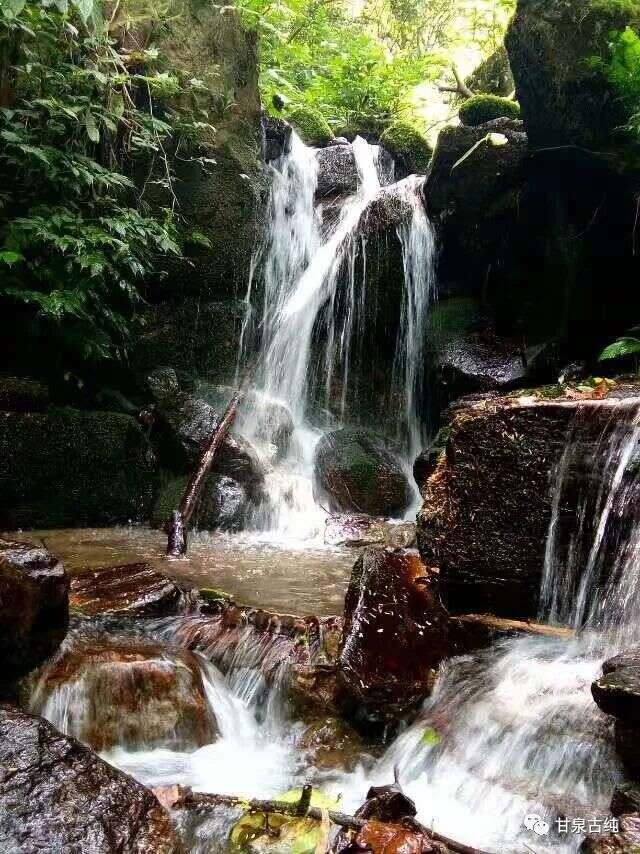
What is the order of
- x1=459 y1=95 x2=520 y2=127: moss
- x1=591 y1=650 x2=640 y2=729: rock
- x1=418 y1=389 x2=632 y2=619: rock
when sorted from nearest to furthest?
x1=591 y1=650 x2=640 y2=729: rock
x1=418 y1=389 x2=632 y2=619: rock
x1=459 y1=95 x2=520 y2=127: moss

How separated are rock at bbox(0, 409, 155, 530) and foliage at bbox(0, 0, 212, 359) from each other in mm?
972

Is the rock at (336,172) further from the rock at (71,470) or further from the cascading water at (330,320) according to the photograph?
the rock at (71,470)

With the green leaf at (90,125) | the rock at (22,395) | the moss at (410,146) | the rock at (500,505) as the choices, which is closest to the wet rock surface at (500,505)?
the rock at (500,505)

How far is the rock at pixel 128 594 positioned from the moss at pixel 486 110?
8.65 metres

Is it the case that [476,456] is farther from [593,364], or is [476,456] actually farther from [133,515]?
[133,515]

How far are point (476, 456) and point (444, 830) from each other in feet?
7.12

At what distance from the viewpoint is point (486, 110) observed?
9703 millimetres

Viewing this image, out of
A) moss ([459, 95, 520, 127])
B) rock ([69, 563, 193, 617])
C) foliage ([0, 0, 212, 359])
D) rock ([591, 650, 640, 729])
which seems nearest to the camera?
rock ([591, 650, 640, 729])

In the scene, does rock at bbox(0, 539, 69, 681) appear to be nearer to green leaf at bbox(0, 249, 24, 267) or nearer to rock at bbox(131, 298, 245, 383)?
green leaf at bbox(0, 249, 24, 267)

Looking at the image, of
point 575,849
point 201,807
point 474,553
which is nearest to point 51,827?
point 201,807

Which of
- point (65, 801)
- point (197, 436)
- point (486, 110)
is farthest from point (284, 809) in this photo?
point (486, 110)

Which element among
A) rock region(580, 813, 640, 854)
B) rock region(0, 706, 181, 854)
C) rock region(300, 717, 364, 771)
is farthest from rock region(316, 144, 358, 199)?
rock region(580, 813, 640, 854)

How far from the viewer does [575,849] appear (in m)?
2.32

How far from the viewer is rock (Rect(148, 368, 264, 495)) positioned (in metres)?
7.73
